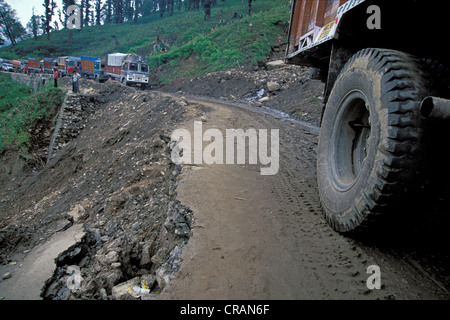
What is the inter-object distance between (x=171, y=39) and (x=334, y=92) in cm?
4289

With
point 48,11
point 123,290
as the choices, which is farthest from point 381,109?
point 48,11

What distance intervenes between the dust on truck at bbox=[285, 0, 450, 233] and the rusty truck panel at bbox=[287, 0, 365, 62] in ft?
0.16

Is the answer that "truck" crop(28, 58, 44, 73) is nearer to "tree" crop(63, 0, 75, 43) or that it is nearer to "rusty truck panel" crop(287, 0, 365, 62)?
"tree" crop(63, 0, 75, 43)

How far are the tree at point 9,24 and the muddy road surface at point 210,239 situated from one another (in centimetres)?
6782

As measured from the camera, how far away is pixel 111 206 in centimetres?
545

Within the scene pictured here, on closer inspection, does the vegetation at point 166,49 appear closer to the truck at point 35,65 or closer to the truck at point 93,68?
the truck at point 93,68

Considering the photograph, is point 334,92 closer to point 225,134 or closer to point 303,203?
point 303,203

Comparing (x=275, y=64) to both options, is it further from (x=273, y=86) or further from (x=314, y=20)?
(x=314, y=20)

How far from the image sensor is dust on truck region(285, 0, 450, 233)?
1.76 meters

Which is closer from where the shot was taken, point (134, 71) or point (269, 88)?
point (269, 88)

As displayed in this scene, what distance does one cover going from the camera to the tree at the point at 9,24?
5628 centimetres

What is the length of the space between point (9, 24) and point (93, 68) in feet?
149

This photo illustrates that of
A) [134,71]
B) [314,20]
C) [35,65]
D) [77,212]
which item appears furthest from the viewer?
[35,65]
